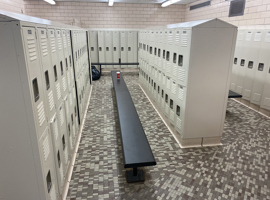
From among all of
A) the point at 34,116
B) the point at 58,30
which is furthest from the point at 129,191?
the point at 58,30

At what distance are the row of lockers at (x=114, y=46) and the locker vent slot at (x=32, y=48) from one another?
6.88 meters

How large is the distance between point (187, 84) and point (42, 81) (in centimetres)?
203

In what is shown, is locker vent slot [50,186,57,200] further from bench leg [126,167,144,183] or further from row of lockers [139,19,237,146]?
row of lockers [139,19,237,146]

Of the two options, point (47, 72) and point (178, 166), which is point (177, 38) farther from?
point (47, 72)

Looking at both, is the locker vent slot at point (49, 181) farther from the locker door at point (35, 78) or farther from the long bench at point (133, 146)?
the long bench at point (133, 146)

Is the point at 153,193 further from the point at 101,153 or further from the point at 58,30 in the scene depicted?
the point at 58,30

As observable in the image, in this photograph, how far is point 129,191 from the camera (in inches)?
94.0

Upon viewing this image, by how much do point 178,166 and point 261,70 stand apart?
128 inches

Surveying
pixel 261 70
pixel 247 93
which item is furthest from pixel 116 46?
pixel 261 70

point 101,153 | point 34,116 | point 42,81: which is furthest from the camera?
point 101,153

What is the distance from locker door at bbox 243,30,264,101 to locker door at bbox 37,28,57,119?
452 centimetres

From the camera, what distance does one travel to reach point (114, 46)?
8258mm

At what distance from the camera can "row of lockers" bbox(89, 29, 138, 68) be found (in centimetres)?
812

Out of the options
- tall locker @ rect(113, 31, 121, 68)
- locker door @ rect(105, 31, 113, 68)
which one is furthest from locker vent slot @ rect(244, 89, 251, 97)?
locker door @ rect(105, 31, 113, 68)
